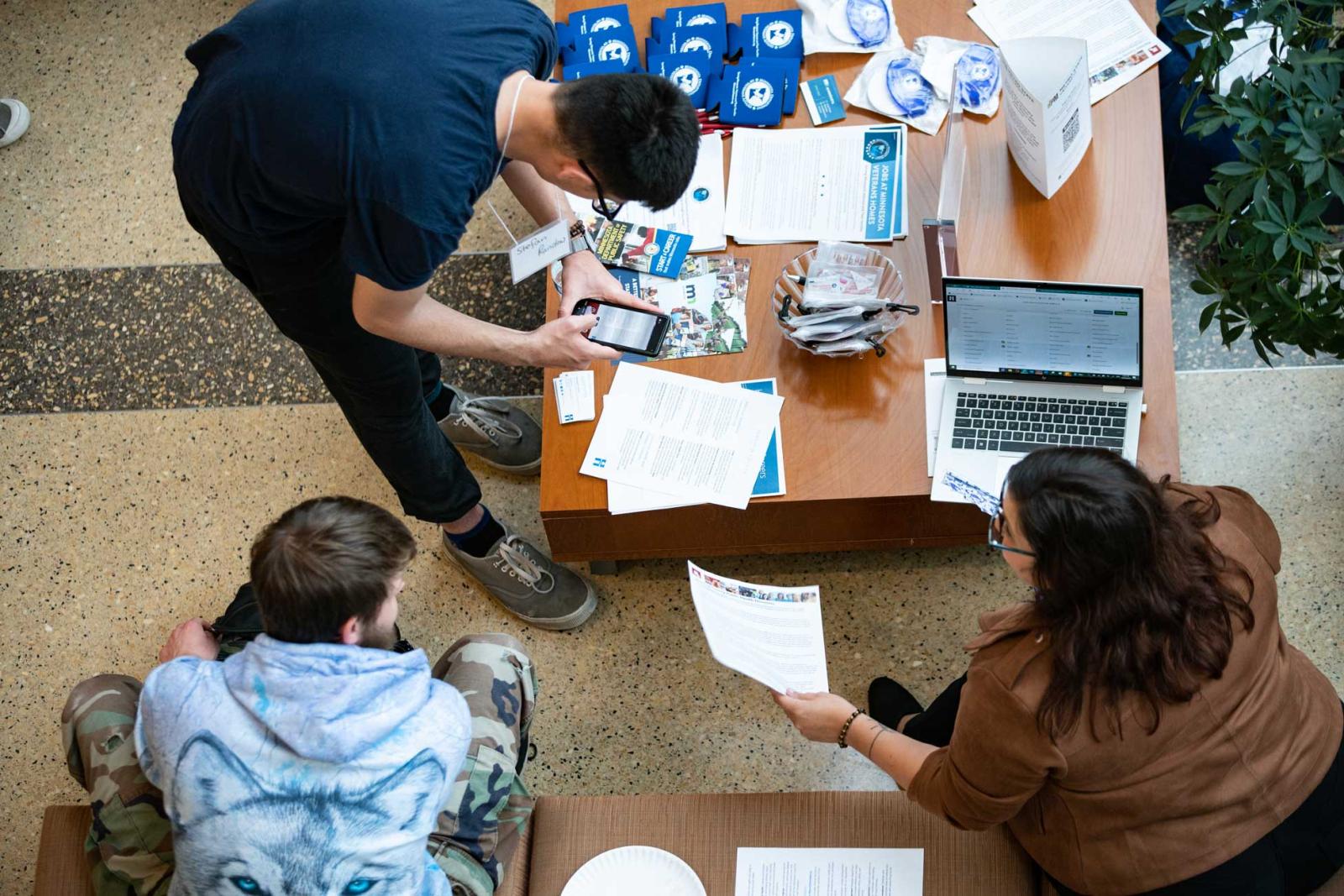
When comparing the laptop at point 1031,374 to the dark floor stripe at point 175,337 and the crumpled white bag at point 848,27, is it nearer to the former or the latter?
the crumpled white bag at point 848,27

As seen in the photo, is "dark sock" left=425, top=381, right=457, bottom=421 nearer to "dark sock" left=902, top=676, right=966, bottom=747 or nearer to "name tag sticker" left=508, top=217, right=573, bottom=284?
"name tag sticker" left=508, top=217, right=573, bottom=284

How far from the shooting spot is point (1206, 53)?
1.83 m

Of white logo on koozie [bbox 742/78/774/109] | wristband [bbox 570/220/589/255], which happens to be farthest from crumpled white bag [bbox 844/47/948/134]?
wristband [bbox 570/220/589/255]

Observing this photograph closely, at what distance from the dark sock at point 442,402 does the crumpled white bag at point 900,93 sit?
3.29ft

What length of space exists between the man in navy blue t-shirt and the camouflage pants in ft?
1.85

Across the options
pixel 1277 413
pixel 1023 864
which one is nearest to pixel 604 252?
pixel 1023 864

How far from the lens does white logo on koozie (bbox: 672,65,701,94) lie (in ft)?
6.94

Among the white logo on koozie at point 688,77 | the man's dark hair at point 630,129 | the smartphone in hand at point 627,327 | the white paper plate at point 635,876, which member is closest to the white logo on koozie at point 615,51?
the white logo on koozie at point 688,77

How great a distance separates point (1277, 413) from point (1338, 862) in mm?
1106

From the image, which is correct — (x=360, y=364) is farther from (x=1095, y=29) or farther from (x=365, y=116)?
(x=1095, y=29)

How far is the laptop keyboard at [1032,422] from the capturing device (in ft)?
5.90

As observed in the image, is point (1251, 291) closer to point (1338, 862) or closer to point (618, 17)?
→ point (1338, 862)

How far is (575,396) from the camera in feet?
6.35

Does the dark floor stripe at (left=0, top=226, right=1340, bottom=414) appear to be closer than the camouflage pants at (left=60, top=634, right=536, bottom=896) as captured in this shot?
No
